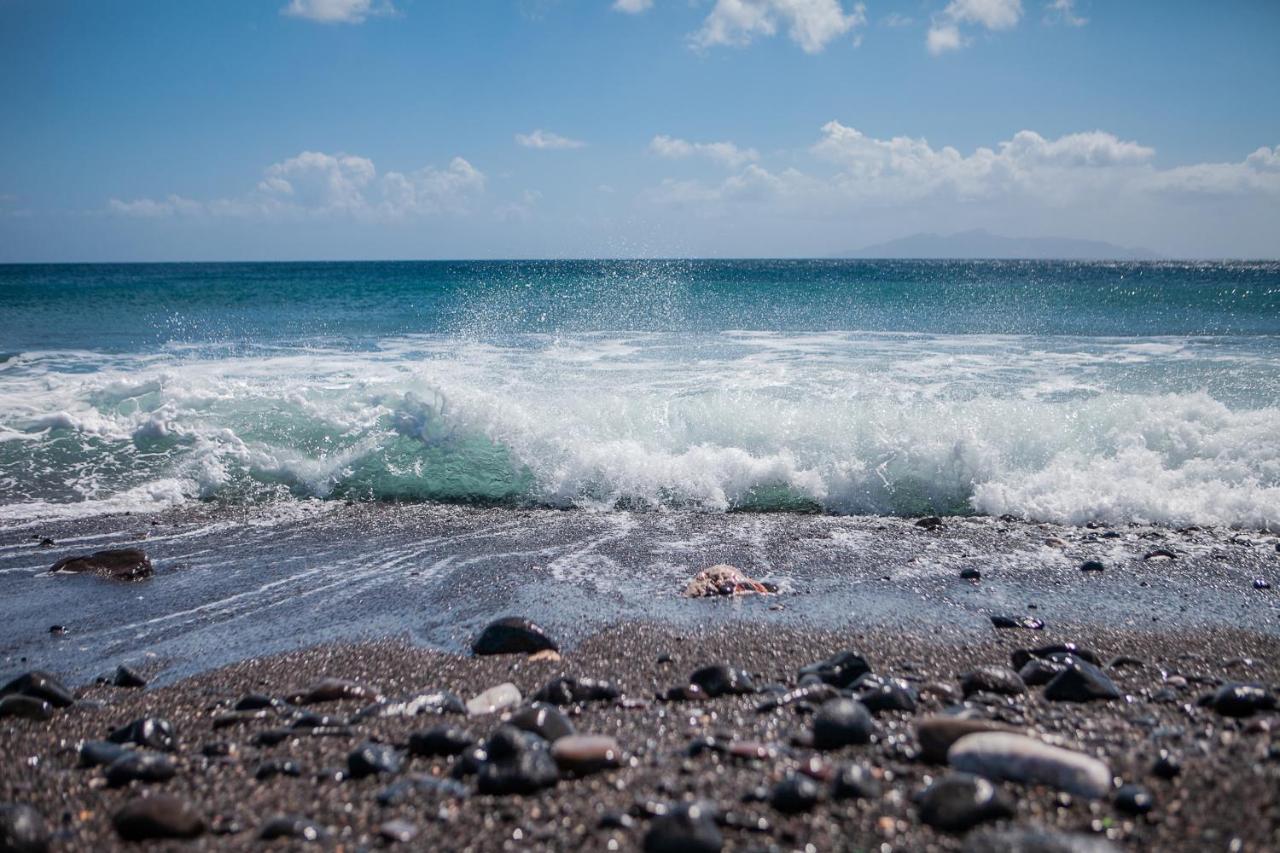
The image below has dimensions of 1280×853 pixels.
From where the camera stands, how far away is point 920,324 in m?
19.1

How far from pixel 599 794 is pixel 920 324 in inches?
727

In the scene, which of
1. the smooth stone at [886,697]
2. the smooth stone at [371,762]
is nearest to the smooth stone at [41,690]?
the smooth stone at [371,762]

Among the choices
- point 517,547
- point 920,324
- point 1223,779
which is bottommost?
point 517,547

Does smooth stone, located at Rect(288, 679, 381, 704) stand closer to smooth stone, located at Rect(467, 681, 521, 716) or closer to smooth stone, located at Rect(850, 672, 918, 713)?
smooth stone, located at Rect(467, 681, 521, 716)

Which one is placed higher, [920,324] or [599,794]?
[920,324]

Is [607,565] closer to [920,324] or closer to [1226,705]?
[1226,705]

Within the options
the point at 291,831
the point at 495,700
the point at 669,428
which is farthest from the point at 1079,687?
the point at 669,428

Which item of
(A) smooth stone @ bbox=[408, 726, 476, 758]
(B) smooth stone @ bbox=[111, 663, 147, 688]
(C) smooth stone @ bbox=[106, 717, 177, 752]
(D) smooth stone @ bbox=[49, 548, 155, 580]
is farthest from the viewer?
(D) smooth stone @ bbox=[49, 548, 155, 580]

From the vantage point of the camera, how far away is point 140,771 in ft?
8.43

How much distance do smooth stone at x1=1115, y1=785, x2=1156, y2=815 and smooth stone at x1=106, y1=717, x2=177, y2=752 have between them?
3011 mm

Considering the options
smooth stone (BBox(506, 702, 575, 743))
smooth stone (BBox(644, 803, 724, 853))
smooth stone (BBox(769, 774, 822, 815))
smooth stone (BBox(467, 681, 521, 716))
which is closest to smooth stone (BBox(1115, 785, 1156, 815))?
smooth stone (BBox(769, 774, 822, 815))

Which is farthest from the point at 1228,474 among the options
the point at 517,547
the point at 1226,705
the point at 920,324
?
the point at 920,324

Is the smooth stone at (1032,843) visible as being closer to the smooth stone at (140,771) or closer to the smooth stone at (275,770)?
the smooth stone at (275,770)

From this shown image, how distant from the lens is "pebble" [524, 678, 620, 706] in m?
3.17
